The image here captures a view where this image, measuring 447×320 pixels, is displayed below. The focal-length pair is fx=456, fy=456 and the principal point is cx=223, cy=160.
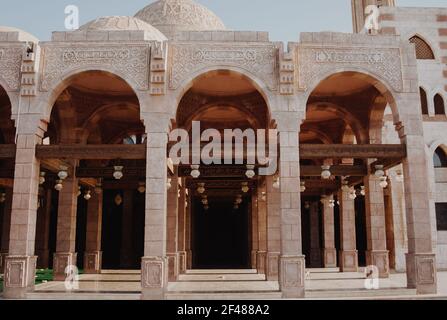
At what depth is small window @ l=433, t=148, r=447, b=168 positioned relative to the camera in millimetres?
21250

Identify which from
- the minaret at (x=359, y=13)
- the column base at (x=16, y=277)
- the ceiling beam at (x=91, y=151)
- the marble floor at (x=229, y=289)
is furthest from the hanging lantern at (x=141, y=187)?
the minaret at (x=359, y=13)

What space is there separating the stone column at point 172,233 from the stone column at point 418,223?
760 cm

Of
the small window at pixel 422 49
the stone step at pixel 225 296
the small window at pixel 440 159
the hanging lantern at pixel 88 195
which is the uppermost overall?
the small window at pixel 422 49

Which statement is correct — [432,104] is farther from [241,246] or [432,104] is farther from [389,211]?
[241,246]

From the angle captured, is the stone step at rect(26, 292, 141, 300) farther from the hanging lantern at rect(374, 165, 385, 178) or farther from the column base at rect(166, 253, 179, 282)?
the hanging lantern at rect(374, 165, 385, 178)

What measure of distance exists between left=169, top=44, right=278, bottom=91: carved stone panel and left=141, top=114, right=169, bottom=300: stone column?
5.41ft

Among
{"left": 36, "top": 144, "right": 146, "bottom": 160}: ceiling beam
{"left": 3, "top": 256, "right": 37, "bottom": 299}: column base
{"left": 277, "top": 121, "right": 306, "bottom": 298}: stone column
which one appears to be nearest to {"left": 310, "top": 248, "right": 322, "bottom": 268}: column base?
{"left": 277, "top": 121, "right": 306, "bottom": 298}: stone column

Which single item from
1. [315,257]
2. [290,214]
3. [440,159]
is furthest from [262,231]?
[440,159]

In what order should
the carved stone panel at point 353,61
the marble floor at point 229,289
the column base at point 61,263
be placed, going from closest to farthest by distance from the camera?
1. the marble floor at point 229,289
2. the carved stone panel at point 353,61
3. the column base at point 61,263

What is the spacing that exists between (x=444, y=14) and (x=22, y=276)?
2163 cm

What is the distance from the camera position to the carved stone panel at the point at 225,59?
13245 mm

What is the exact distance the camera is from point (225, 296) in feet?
39.7

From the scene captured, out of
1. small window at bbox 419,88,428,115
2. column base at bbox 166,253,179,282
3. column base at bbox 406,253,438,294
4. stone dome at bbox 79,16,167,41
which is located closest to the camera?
column base at bbox 406,253,438,294

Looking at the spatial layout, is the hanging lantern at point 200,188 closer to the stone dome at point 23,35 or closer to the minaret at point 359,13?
the stone dome at point 23,35
